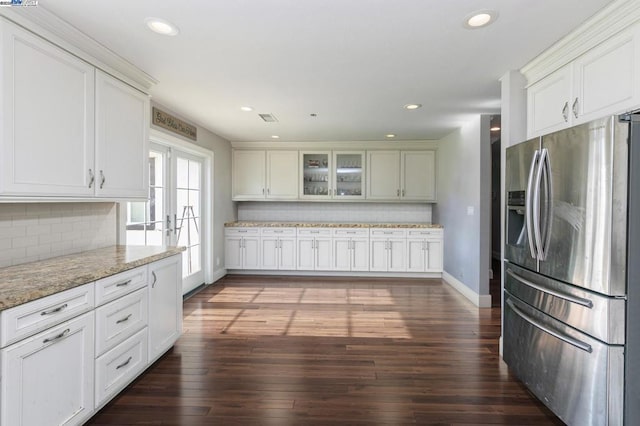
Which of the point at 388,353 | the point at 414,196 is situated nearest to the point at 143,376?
the point at 388,353

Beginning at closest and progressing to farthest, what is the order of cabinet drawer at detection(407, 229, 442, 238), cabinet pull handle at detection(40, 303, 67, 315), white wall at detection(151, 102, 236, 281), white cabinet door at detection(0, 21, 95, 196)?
cabinet pull handle at detection(40, 303, 67, 315)
white cabinet door at detection(0, 21, 95, 196)
white wall at detection(151, 102, 236, 281)
cabinet drawer at detection(407, 229, 442, 238)

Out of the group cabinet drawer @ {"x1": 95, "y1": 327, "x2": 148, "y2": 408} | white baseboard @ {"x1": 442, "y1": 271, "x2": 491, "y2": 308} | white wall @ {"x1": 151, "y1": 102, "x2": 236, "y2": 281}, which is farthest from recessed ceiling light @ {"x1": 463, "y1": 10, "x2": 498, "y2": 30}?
white wall @ {"x1": 151, "y1": 102, "x2": 236, "y2": 281}

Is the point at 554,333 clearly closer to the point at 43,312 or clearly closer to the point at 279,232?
the point at 43,312

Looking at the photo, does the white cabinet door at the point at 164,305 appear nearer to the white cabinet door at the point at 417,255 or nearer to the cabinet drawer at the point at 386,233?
the cabinet drawer at the point at 386,233

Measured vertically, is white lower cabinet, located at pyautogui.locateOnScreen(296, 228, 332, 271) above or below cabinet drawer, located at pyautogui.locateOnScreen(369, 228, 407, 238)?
below

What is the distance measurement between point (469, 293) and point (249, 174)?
155 inches

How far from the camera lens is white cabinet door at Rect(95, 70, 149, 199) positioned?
7.81ft

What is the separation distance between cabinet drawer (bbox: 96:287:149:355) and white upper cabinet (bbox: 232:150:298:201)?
3.69 m

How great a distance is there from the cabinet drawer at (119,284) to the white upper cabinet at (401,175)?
4187 millimetres

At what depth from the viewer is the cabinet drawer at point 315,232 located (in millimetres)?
5711

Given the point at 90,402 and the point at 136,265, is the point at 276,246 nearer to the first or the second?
the point at 136,265

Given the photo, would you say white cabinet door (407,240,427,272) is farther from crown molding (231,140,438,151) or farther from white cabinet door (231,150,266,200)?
white cabinet door (231,150,266,200)

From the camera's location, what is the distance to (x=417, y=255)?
5.60 m

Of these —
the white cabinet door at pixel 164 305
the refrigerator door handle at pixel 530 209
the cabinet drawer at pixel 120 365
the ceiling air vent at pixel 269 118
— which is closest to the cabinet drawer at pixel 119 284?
the white cabinet door at pixel 164 305
